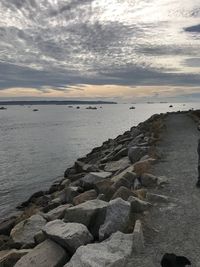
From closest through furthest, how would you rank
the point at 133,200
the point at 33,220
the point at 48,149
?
the point at 133,200, the point at 33,220, the point at 48,149

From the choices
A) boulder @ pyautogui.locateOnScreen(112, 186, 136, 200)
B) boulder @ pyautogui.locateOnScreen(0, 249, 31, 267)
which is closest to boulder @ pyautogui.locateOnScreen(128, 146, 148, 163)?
boulder @ pyautogui.locateOnScreen(112, 186, 136, 200)

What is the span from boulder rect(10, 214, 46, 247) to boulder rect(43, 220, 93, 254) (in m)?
1.14

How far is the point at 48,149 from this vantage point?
4103 centimetres

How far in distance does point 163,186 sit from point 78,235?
460 centimetres

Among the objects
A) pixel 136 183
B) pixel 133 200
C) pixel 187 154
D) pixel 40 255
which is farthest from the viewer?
pixel 187 154

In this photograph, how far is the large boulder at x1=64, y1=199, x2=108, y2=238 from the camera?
8055 mm

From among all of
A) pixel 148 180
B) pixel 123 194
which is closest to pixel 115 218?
pixel 123 194

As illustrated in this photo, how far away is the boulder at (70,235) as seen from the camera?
700 cm

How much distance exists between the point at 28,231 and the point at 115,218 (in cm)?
264

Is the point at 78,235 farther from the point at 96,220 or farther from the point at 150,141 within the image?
the point at 150,141

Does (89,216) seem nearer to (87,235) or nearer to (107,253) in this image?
(87,235)

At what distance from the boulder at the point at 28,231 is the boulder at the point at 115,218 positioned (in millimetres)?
1887

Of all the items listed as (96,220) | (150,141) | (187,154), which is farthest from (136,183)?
(150,141)

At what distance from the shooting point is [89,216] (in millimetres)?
8102
